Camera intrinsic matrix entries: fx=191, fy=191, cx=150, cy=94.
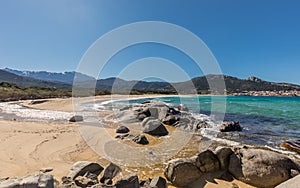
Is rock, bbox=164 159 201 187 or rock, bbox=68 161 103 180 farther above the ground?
rock, bbox=68 161 103 180

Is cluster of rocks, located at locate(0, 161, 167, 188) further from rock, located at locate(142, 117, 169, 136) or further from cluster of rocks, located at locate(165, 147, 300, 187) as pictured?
rock, located at locate(142, 117, 169, 136)

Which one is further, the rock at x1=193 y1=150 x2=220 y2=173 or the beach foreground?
the rock at x1=193 y1=150 x2=220 y2=173

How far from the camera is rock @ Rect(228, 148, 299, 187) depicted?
19.2 ft

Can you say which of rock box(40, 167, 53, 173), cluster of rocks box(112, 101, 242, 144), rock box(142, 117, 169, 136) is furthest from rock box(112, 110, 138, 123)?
rock box(40, 167, 53, 173)

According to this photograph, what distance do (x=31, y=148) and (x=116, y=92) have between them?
76.5m

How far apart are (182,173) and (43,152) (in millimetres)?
5992

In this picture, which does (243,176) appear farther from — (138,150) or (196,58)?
(196,58)

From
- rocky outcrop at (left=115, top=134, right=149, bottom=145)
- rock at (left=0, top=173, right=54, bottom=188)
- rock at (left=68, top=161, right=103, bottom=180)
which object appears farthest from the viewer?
rocky outcrop at (left=115, top=134, right=149, bottom=145)

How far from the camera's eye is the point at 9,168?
20.9ft

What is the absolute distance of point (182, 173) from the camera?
5.96 metres

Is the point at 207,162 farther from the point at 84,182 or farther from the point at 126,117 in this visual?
the point at 126,117

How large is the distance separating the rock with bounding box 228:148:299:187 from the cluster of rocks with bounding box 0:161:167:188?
2813 mm

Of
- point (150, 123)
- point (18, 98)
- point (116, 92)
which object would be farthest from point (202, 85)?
point (150, 123)

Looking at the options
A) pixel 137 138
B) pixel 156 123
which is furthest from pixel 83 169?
pixel 156 123
